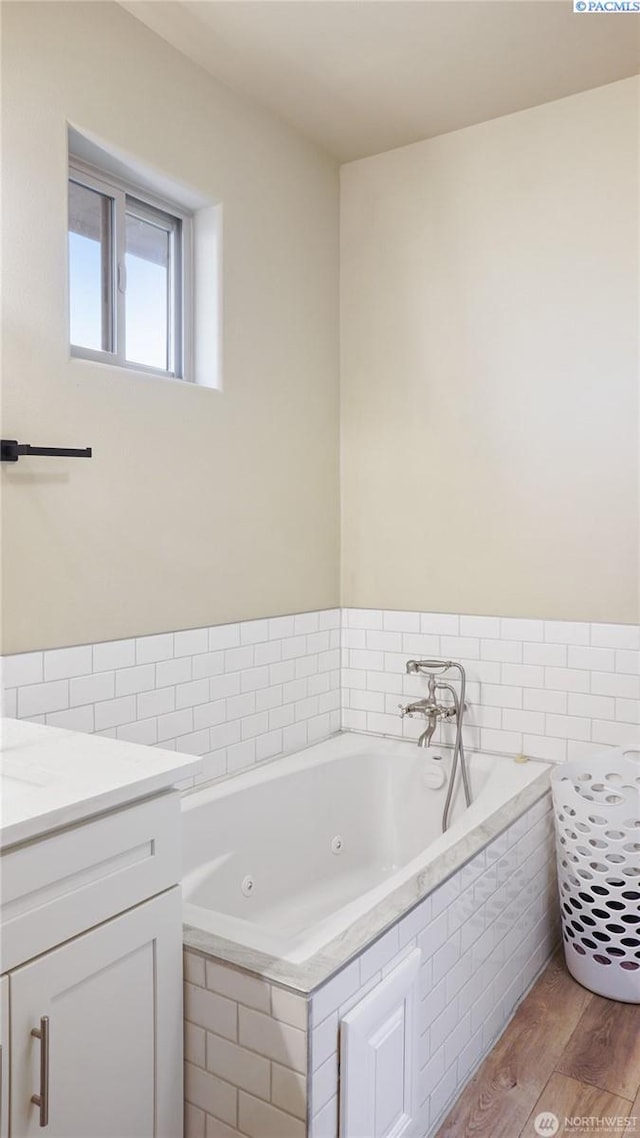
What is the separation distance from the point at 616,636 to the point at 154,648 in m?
1.55

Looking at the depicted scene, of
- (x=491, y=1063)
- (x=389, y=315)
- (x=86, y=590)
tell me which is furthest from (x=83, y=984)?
(x=389, y=315)

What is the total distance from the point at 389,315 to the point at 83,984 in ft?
8.56

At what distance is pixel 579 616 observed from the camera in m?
2.74

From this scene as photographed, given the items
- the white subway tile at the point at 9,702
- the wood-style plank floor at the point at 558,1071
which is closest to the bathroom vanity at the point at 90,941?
the white subway tile at the point at 9,702

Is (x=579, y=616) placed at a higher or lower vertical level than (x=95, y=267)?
lower

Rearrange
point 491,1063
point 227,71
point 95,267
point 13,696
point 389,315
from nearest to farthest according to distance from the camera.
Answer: point 13,696 → point 491,1063 → point 95,267 → point 227,71 → point 389,315

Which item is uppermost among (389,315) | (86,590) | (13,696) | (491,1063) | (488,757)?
(389,315)

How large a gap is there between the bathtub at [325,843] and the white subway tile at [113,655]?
47 centimetres

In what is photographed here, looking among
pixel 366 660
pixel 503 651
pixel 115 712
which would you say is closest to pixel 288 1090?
pixel 115 712

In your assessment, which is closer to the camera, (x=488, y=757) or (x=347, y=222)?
(x=488, y=757)

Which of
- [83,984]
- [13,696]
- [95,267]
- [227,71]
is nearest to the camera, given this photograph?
[83,984]

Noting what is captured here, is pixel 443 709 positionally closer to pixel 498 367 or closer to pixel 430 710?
pixel 430 710

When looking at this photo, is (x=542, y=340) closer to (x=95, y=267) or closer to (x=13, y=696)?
(x=95, y=267)

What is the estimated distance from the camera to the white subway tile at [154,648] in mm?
2297
